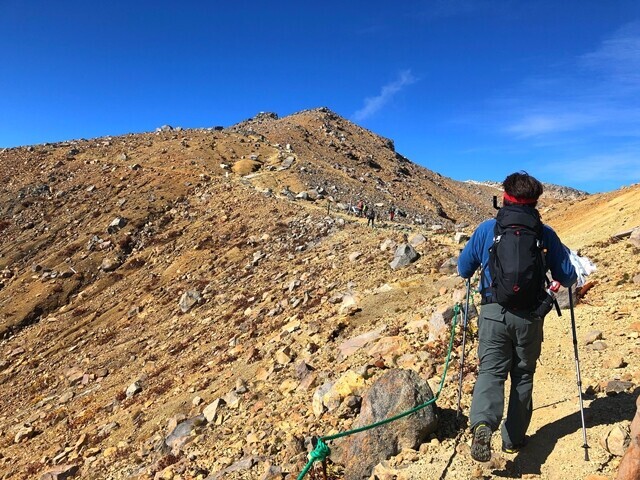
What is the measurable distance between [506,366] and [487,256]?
1.35m

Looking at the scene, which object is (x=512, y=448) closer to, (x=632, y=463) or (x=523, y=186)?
(x=632, y=463)

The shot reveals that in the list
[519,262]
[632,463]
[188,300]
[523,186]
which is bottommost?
[632,463]

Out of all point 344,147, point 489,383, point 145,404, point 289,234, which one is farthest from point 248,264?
point 344,147

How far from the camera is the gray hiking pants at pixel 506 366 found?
5.17 m

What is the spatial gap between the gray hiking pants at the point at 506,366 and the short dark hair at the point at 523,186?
4.42ft

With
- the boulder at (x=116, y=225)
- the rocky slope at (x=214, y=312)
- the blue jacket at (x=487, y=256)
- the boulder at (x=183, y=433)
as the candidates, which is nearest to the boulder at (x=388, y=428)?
the rocky slope at (x=214, y=312)

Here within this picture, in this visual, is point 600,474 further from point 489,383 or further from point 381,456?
point 381,456

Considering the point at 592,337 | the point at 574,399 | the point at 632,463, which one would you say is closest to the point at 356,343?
the point at 592,337

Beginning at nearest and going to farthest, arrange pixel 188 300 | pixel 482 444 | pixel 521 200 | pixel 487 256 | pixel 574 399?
pixel 482 444
pixel 521 200
pixel 487 256
pixel 574 399
pixel 188 300

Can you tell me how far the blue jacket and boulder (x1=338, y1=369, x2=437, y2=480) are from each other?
2092 mm

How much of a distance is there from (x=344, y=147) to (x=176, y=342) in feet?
160

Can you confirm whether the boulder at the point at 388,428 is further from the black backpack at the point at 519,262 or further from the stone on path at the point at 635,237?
the stone on path at the point at 635,237

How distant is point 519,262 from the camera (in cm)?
495

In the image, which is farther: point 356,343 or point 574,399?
point 356,343
